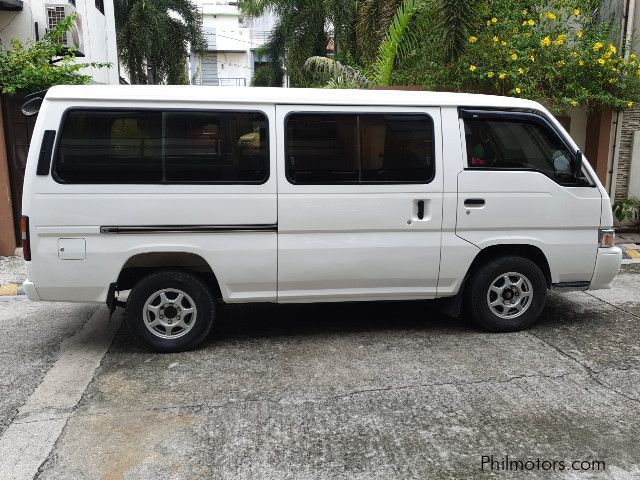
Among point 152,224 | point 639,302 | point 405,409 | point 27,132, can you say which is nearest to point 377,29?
point 27,132

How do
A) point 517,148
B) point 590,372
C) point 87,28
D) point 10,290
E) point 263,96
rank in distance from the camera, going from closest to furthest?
point 590,372 < point 263,96 < point 517,148 < point 10,290 < point 87,28

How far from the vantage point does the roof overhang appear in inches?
430

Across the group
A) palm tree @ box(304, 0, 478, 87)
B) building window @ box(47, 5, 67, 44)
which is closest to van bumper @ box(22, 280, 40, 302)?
palm tree @ box(304, 0, 478, 87)

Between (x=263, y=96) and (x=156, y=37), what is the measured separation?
2594 cm

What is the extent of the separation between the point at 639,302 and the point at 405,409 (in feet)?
12.7

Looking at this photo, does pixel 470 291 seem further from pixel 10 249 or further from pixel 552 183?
pixel 10 249

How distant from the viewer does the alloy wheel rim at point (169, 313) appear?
191 inches

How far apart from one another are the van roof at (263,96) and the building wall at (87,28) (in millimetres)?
7009

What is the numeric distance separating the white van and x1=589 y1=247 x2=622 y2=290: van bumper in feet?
0.06

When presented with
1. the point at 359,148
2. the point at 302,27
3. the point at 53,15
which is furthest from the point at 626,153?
the point at 302,27

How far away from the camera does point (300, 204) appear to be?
4828mm

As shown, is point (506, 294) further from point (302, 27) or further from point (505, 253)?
point (302, 27)

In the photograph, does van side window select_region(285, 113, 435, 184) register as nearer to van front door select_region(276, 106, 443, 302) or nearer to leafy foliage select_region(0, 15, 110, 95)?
van front door select_region(276, 106, 443, 302)

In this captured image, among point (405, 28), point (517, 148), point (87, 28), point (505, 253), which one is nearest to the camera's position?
point (517, 148)
